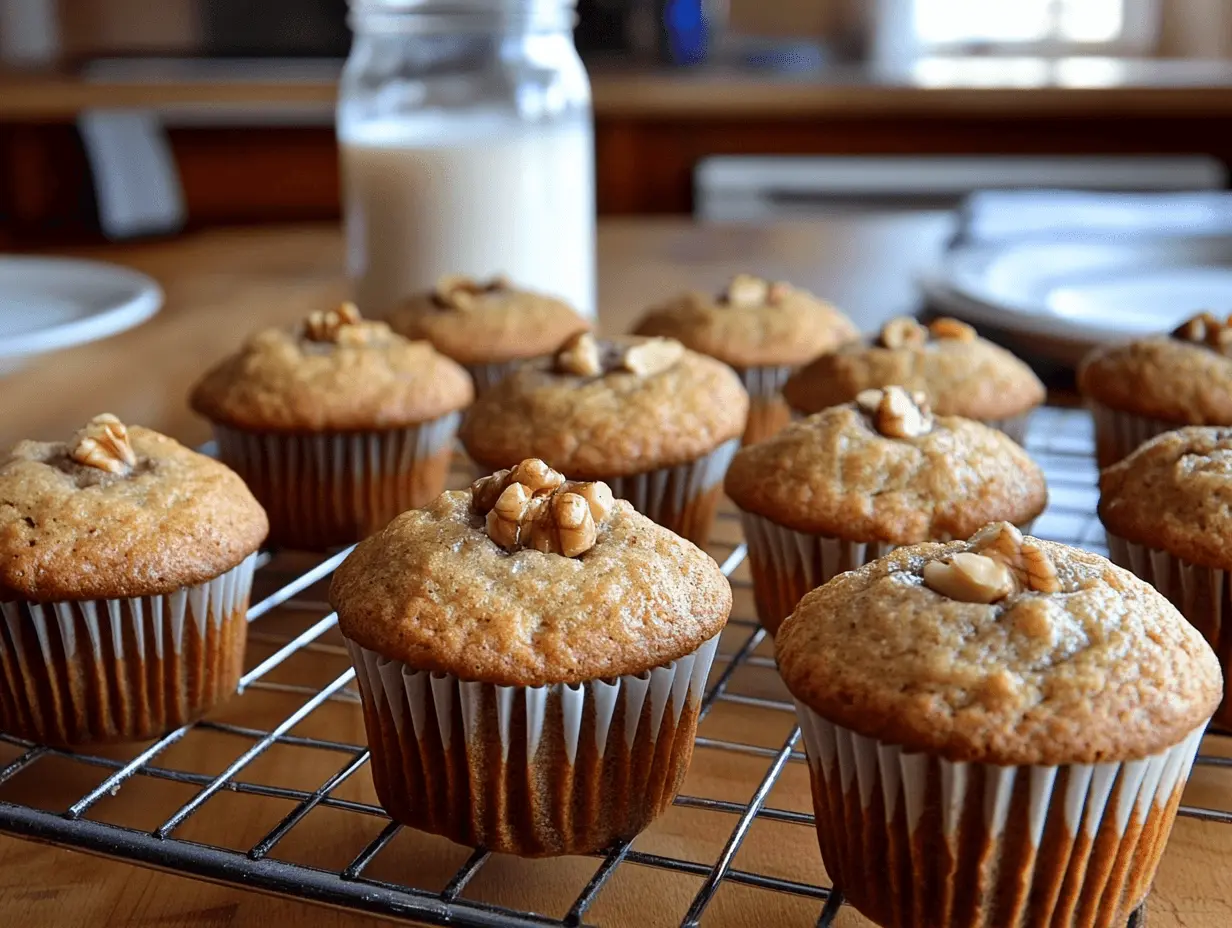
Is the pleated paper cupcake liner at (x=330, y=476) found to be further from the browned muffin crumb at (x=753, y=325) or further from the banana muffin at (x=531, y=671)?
the banana muffin at (x=531, y=671)

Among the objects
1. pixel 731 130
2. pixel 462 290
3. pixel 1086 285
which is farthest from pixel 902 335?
pixel 731 130

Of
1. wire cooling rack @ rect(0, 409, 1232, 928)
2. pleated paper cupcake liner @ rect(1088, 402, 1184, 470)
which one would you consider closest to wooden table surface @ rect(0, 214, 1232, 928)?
wire cooling rack @ rect(0, 409, 1232, 928)

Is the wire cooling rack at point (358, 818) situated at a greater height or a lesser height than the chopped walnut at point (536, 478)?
lesser

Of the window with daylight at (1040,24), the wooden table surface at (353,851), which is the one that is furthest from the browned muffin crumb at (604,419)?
the window with daylight at (1040,24)

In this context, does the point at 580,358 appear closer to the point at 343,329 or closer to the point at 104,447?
the point at 343,329

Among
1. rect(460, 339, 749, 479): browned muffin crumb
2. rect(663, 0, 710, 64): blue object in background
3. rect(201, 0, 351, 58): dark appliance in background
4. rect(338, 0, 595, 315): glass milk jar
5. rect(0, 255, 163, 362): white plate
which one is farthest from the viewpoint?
rect(201, 0, 351, 58): dark appliance in background

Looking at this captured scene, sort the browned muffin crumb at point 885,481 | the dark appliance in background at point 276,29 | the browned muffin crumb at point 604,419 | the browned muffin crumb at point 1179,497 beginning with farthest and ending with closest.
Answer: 1. the dark appliance in background at point 276,29
2. the browned muffin crumb at point 604,419
3. the browned muffin crumb at point 885,481
4. the browned muffin crumb at point 1179,497

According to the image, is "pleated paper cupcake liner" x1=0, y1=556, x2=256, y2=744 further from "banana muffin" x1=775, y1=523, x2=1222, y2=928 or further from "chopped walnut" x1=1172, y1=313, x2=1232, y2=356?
"chopped walnut" x1=1172, y1=313, x2=1232, y2=356
